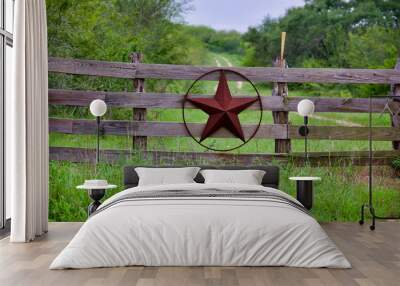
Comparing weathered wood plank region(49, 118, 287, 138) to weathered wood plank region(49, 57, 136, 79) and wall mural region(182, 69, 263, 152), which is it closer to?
wall mural region(182, 69, 263, 152)

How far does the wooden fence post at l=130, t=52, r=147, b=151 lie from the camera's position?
686 cm

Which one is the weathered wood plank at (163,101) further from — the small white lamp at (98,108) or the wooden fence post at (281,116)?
the small white lamp at (98,108)

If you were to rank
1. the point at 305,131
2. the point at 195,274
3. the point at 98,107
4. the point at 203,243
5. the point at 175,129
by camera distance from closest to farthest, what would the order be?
the point at 195,274
the point at 203,243
the point at 98,107
the point at 305,131
the point at 175,129

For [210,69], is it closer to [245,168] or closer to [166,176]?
[245,168]

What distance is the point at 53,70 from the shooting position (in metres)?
6.86

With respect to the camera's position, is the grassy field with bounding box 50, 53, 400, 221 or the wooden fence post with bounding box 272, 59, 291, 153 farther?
the wooden fence post with bounding box 272, 59, 291, 153

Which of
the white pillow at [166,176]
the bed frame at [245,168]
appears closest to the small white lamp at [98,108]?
the bed frame at [245,168]

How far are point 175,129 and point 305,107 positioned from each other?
5.02 ft

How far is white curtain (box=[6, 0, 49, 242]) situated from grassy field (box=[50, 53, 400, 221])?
1125 mm

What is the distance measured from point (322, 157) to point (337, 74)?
1.01 metres

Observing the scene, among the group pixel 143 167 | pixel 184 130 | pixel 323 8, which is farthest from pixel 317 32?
pixel 143 167

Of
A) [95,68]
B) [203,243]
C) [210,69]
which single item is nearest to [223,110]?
[210,69]

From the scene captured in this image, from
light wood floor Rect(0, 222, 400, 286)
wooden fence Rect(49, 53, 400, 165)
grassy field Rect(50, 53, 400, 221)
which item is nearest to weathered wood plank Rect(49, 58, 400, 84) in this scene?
wooden fence Rect(49, 53, 400, 165)

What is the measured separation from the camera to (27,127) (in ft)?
17.1
